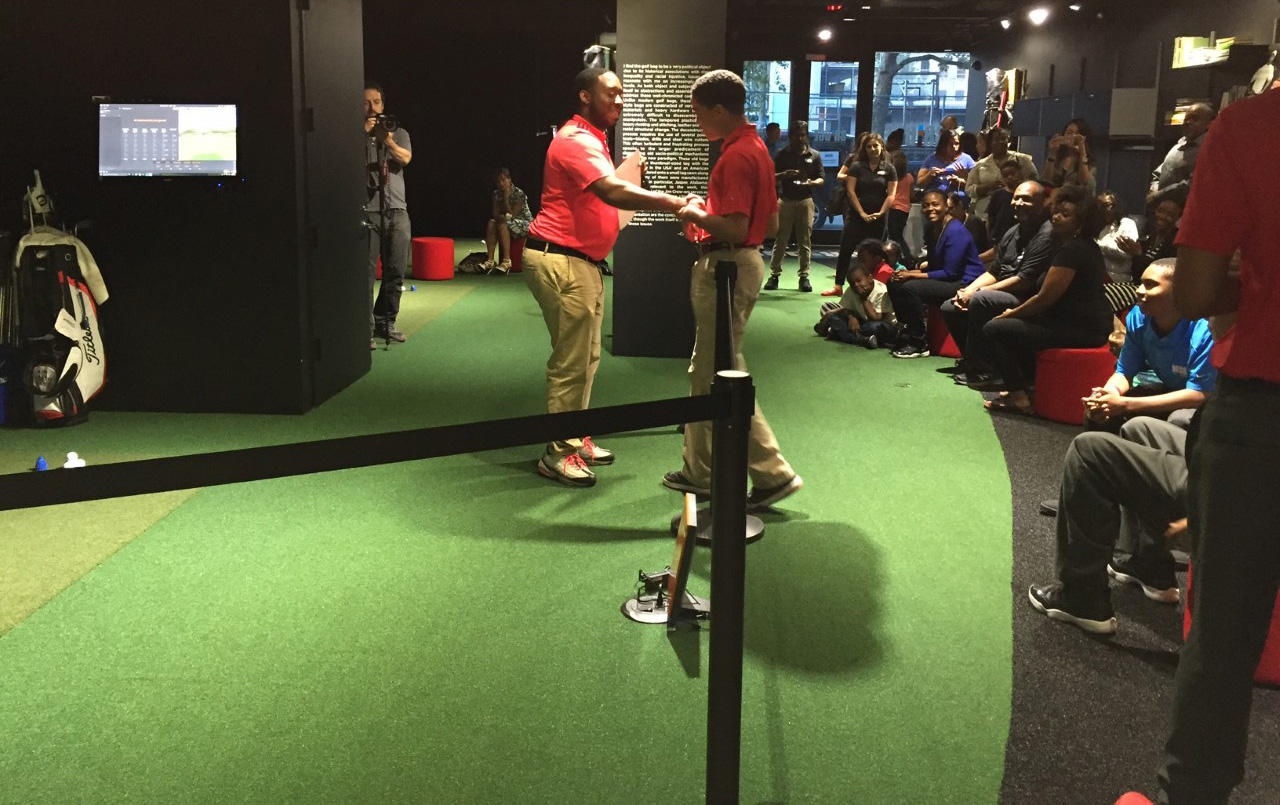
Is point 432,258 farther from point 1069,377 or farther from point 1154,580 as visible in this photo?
point 1154,580

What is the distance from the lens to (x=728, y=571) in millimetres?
1977

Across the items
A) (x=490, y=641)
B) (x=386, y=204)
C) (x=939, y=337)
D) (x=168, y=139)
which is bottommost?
(x=490, y=641)

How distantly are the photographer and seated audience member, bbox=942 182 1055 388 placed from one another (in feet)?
13.2

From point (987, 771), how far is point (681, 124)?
574 centimetres

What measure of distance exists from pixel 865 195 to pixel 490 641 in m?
9.53

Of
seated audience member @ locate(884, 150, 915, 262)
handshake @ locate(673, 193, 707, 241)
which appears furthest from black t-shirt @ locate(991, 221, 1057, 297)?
seated audience member @ locate(884, 150, 915, 262)

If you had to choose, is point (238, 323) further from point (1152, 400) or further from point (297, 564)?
point (1152, 400)

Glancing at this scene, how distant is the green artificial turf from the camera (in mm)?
2727

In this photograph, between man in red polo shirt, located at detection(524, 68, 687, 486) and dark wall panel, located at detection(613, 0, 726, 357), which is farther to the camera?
dark wall panel, located at detection(613, 0, 726, 357)

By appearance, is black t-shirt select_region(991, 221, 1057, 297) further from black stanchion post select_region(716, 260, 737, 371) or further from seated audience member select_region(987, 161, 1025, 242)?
black stanchion post select_region(716, 260, 737, 371)

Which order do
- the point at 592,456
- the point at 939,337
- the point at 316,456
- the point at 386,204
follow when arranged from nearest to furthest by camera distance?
1. the point at 316,456
2. the point at 592,456
3. the point at 386,204
4. the point at 939,337

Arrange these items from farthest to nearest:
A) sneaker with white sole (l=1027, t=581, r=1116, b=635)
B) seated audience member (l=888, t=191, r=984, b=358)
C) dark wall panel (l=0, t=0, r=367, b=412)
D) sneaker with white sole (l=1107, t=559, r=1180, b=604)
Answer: seated audience member (l=888, t=191, r=984, b=358) → dark wall panel (l=0, t=0, r=367, b=412) → sneaker with white sole (l=1107, t=559, r=1180, b=604) → sneaker with white sole (l=1027, t=581, r=1116, b=635)

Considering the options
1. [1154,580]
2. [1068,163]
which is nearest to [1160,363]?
[1154,580]

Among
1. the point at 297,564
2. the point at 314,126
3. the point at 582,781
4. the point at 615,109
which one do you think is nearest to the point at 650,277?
the point at 314,126
